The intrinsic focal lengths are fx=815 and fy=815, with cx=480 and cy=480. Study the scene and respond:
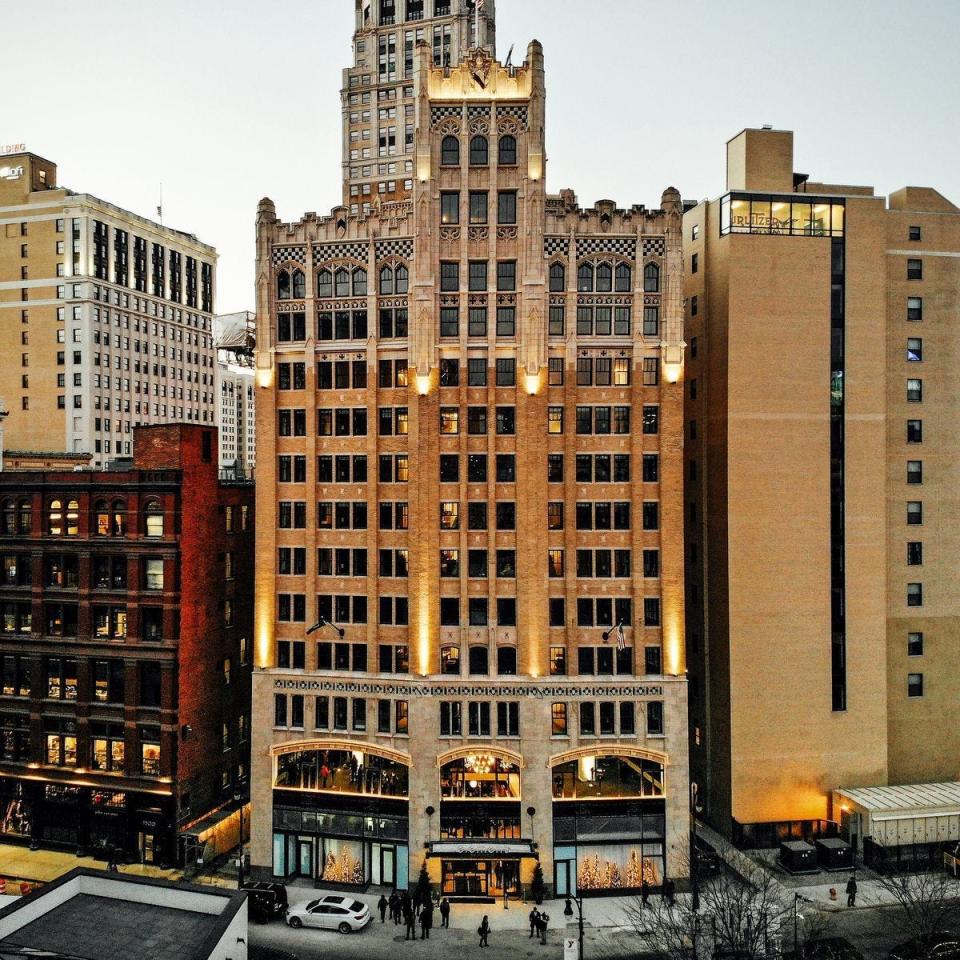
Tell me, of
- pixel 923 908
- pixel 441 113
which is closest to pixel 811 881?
pixel 923 908

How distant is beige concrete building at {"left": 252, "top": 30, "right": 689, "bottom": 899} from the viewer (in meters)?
47.4

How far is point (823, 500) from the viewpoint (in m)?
51.9

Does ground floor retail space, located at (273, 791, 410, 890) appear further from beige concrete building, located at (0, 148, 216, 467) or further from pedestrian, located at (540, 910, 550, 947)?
beige concrete building, located at (0, 148, 216, 467)

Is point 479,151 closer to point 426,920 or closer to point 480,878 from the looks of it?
point 480,878

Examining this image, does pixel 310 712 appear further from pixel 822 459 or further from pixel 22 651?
pixel 822 459

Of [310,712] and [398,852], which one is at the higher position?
[310,712]

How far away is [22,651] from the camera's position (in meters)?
53.5

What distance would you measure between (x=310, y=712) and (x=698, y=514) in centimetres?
2879

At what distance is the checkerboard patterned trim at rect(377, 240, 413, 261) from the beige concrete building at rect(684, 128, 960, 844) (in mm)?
20274

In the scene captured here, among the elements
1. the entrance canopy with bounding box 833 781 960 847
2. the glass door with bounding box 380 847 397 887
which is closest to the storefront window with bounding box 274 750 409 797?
the glass door with bounding box 380 847 397 887

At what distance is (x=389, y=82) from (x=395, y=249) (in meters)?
40.2

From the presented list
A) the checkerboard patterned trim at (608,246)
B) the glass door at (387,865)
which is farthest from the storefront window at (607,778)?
the checkerboard patterned trim at (608,246)

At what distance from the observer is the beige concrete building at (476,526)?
155ft

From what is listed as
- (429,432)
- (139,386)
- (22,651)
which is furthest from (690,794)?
(139,386)
